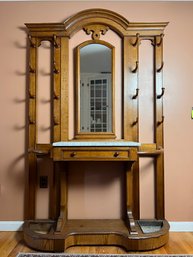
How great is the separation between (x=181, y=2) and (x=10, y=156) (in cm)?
219

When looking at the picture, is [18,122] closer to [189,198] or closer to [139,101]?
[139,101]

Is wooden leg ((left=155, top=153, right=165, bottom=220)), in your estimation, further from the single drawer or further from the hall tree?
the single drawer

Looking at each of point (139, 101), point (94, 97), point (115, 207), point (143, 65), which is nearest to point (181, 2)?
point (143, 65)

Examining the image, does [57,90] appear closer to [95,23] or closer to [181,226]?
[95,23]

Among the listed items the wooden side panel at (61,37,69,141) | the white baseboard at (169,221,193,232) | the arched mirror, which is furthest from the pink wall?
the arched mirror

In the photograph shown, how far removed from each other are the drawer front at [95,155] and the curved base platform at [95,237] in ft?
1.92

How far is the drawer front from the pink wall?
0.48 metres

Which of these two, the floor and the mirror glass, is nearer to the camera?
the floor

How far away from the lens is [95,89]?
230cm

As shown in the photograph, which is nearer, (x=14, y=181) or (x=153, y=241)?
(x=153, y=241)

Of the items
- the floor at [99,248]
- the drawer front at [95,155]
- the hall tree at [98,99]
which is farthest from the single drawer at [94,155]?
the floor at [99,248]

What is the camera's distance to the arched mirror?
2297 millimetres

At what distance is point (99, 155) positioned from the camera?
192 centimetres

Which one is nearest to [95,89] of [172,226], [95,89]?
[95,89]
